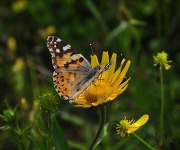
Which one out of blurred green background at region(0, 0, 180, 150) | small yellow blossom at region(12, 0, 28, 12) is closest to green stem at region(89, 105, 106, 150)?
blurred green background at region(0, 0, 180, 150)

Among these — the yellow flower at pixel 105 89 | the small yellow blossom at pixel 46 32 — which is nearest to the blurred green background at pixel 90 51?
the small yellow blossom at pixel 46 32

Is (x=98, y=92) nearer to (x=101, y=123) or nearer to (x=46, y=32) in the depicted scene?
(x=101, y=123)

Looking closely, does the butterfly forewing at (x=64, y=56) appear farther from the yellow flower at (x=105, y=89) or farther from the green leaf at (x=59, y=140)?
the green leaf at (x=59, y=140)

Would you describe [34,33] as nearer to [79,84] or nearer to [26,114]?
[26,114]

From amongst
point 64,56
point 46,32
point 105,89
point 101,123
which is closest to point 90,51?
point 46,32

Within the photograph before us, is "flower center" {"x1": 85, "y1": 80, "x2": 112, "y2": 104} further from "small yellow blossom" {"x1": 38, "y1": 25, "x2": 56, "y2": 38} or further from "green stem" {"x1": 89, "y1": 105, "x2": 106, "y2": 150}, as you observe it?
"small yellow blossom" {"x1": 38, "y1": 25, "x2": 56, "y2": 38}
